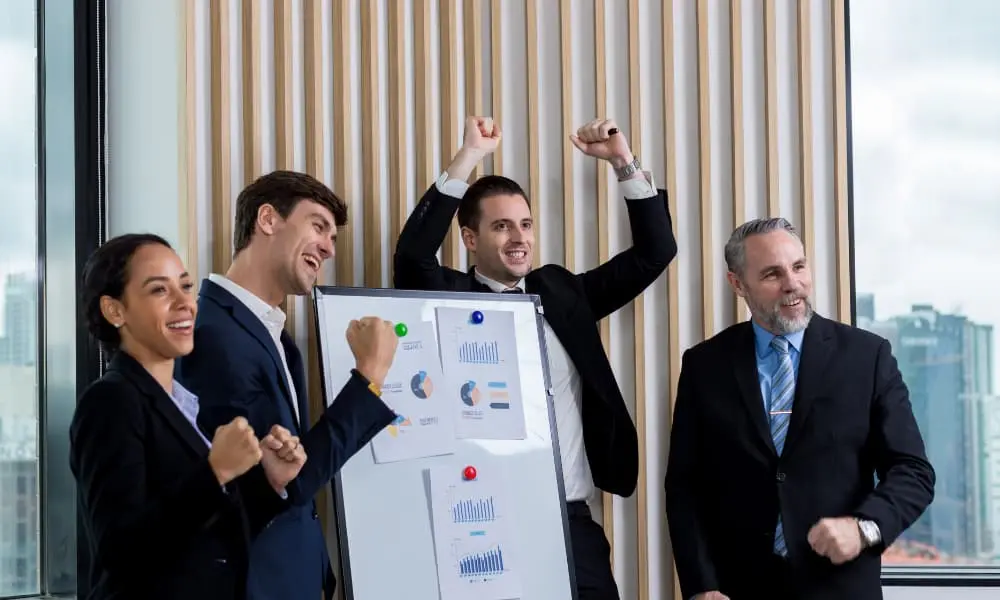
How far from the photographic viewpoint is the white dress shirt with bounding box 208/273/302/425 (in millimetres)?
2715

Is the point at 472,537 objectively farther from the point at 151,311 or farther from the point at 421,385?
the point at 151,311

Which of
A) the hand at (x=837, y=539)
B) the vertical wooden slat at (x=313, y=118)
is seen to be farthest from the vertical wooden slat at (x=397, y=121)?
the hand at (x=837, y=539)

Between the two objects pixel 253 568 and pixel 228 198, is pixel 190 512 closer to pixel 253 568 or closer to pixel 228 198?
pixel 253 568

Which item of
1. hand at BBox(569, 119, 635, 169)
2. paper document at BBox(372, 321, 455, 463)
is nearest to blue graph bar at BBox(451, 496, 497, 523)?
paper document at BBox(372, 321, 455, 463)

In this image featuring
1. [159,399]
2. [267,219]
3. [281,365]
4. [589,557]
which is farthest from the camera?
[589,557]

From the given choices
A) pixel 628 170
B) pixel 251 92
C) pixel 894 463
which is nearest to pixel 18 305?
pixel 251 92

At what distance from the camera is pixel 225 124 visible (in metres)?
3.58

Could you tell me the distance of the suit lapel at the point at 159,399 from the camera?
6.88 feet

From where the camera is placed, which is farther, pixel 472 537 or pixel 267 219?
pixel 472 537

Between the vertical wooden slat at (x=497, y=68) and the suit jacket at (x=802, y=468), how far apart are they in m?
1.04

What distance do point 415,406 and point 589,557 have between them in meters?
0.71

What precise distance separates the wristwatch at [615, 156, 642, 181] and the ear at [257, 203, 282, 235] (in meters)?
1.09

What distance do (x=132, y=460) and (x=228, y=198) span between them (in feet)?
5.58

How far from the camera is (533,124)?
3.64 m
